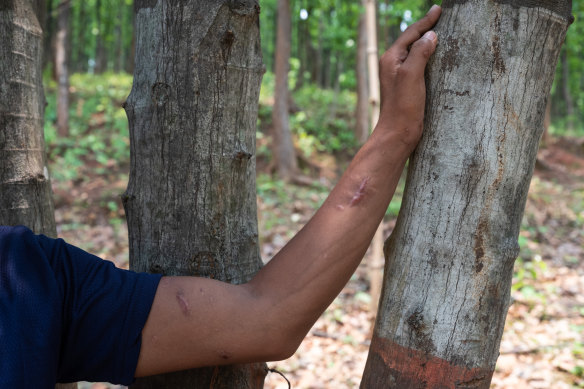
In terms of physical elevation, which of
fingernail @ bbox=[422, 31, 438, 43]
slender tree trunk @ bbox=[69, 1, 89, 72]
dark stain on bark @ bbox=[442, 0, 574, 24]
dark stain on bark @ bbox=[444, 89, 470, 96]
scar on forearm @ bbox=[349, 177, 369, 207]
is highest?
slender tree trunk @ bbox=[69, 1, 89, 72]

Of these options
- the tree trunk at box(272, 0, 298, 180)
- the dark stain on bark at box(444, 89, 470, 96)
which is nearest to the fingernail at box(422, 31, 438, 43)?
the dark stain on bark at box(444, 89, 470, 96)

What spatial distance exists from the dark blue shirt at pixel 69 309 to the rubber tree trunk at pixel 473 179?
72 centimetres

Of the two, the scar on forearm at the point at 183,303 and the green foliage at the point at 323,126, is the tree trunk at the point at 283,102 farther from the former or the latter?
the scar on forearm at the point at 183,303

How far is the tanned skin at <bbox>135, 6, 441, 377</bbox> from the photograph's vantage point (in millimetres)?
1140

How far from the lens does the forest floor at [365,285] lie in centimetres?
305

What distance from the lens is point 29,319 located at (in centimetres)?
108

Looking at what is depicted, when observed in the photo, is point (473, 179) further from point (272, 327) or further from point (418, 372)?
point (272, 327)

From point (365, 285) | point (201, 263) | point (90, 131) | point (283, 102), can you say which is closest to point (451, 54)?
point (201, 263)

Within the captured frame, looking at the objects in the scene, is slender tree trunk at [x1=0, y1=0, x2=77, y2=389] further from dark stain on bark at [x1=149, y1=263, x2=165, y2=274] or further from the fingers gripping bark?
the fingers gripping bark

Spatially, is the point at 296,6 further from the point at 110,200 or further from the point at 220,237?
the point at 220,237

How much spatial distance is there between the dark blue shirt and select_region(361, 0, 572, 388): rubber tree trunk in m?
0.72

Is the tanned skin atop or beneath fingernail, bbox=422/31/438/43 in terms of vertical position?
beneath

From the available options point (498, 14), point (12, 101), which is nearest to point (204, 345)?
point (498, 14)

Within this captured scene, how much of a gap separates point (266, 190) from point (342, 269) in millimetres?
7041
